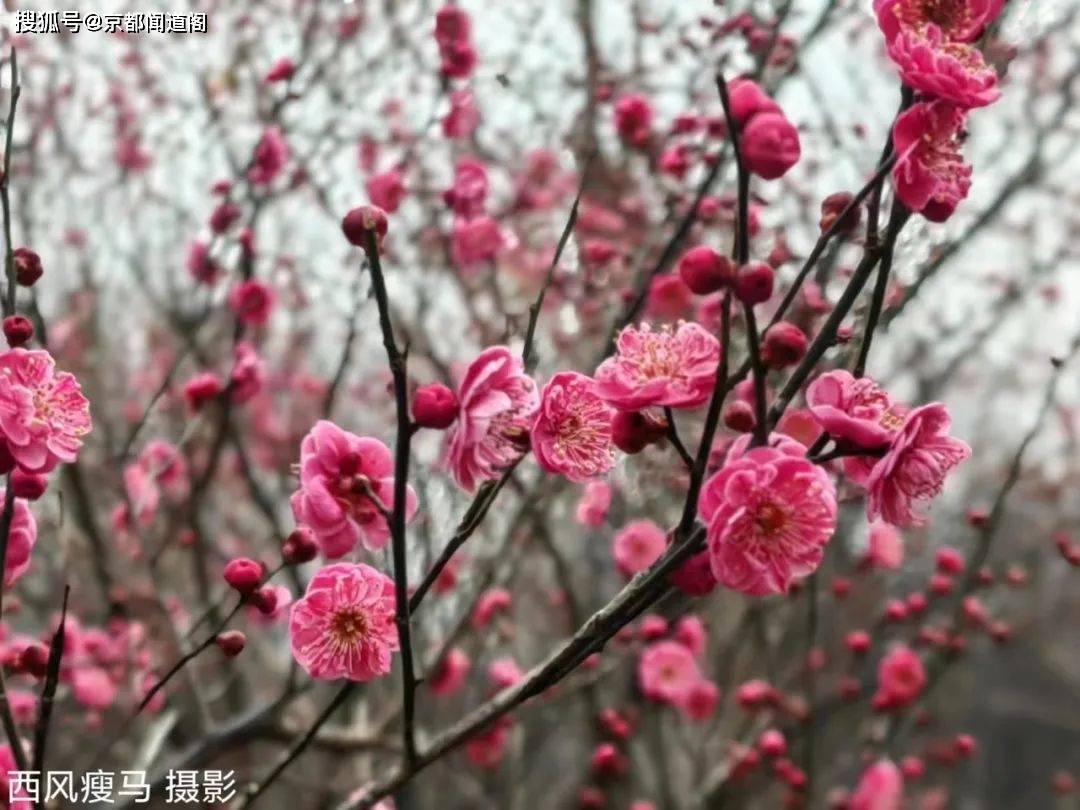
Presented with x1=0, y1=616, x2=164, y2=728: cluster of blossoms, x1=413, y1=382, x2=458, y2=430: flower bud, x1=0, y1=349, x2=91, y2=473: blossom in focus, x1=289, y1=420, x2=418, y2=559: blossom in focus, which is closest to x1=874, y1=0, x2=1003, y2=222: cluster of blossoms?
x1=413, y1=382, x2=458, y2=430: flower bud

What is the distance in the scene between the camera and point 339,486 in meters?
1.28

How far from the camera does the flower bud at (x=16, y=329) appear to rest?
1356 millimetres

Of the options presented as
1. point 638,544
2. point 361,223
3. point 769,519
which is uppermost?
point 361,223

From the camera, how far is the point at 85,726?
367cm

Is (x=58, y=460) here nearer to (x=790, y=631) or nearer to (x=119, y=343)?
(x=790, y=631)

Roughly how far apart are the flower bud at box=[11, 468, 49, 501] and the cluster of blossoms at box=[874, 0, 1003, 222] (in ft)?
3.46

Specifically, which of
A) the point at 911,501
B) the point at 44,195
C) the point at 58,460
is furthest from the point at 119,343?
the point at 911,501

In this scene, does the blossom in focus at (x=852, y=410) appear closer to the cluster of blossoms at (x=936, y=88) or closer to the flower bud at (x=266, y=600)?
the cluster of blossoms at (x=936, y=88)

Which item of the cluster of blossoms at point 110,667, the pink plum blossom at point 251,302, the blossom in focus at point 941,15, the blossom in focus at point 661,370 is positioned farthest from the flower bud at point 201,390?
the blossom in focus at point 941,15

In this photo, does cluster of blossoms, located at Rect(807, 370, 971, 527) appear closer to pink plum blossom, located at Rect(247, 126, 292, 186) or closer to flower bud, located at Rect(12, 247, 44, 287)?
flower bud, located at Rect(12, 247, 44, 287)

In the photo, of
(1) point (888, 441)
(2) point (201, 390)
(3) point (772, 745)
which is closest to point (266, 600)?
(1) point (888, 441)

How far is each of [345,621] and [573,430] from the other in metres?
0.37

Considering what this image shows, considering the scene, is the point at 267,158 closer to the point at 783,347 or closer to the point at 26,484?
the point at 26,484

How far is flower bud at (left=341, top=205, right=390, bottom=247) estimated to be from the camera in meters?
1.10
